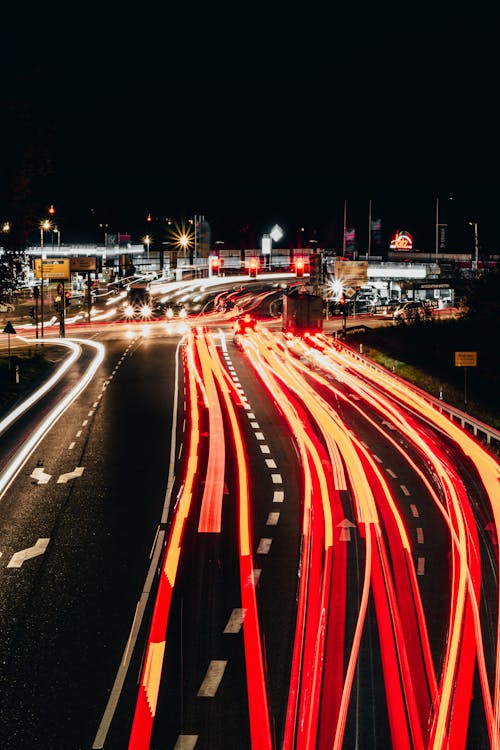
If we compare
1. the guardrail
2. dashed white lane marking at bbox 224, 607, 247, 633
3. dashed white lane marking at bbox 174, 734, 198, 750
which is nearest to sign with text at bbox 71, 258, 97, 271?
the guardrail

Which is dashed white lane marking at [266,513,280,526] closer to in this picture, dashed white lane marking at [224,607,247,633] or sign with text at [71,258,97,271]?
dashed white lane marking at [224,607,247,633]

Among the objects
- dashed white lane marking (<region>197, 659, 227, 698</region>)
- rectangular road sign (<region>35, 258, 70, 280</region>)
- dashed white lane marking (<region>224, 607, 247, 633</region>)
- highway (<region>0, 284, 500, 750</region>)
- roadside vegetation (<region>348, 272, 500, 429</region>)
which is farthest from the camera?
rectangular road sign (<region>35, 258, 70, 280</region>)

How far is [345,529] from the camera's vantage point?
1927 cm

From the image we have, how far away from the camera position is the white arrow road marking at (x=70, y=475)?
24625mm

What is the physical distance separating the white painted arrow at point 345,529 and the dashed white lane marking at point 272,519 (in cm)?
145

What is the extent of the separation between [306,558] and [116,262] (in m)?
156

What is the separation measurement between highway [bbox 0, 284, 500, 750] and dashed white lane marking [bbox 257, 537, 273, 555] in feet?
0.21

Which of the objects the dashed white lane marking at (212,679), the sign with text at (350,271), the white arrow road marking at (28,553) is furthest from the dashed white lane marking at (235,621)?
the sign with text at (350,271)

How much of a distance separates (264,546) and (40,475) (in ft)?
30.1

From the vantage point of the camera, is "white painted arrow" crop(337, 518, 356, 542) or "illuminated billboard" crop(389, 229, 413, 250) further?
"illuminated billboard" crop(389, 229, 413, 250)

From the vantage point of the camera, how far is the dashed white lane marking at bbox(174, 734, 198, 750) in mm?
10414

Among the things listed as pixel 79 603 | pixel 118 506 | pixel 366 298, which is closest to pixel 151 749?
pixel 79 603

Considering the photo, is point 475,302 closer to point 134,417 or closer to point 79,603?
point 134,417

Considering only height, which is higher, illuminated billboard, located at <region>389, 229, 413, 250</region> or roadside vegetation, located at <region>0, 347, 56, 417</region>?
illuminated billboard, located at <region>389, 229, 413, 250</region>
